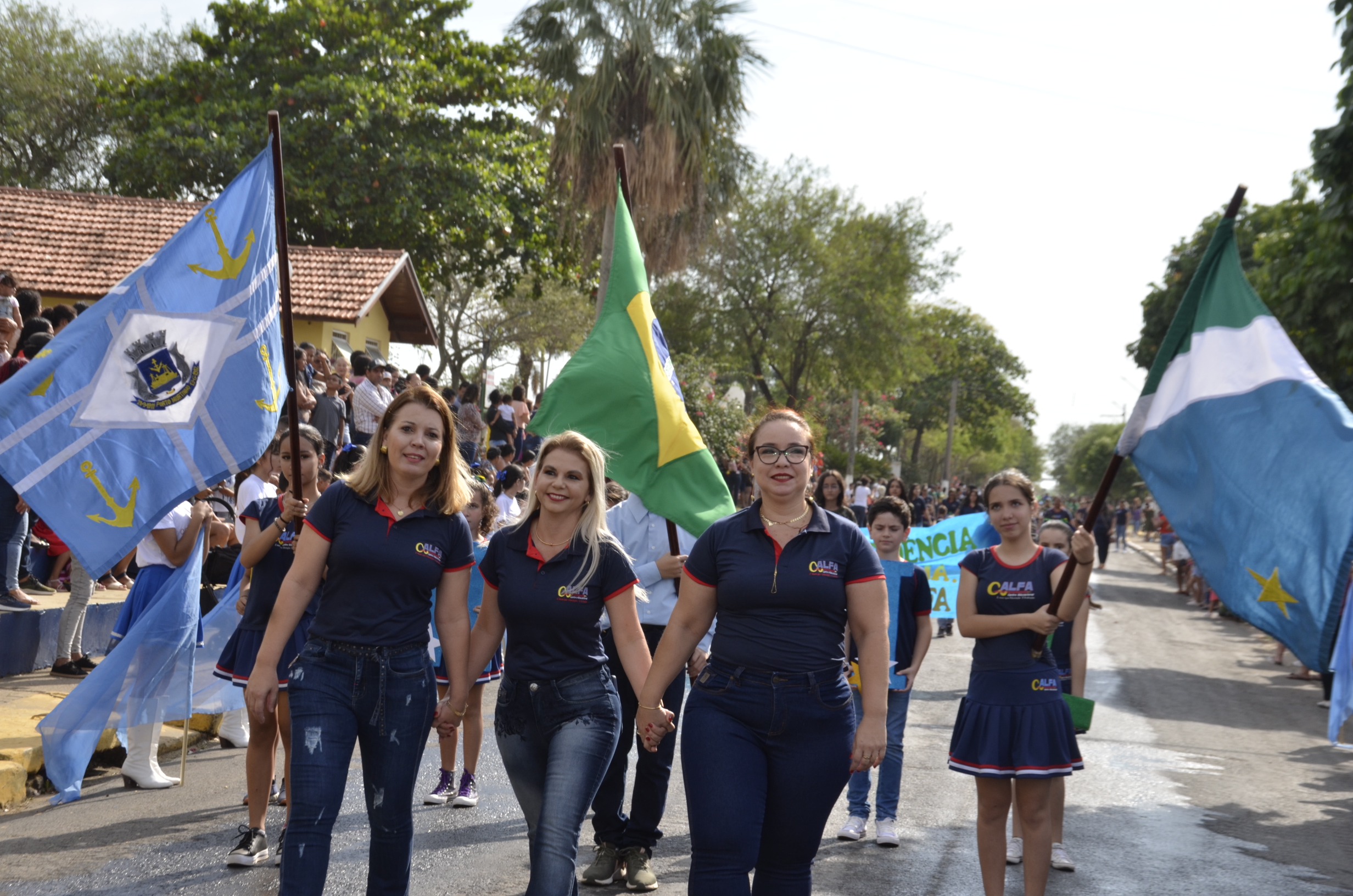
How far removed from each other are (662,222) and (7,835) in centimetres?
1673

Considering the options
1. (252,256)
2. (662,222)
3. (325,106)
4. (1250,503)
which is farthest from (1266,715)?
(325,106)

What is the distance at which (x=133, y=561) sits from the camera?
11.7 metres

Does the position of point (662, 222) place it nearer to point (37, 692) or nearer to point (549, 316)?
point (37, 692)

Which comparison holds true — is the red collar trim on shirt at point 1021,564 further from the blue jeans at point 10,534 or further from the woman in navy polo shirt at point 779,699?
the blue jeans at point 10,534

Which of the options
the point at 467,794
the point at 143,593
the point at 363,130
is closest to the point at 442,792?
the point at 467,794

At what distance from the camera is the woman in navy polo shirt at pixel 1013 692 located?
16.0ft

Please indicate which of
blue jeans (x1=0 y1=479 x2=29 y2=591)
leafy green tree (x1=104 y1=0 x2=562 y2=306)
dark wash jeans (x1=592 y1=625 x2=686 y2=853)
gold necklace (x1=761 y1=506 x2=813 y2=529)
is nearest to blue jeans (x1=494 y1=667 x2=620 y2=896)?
gold necklace (x1=761 y1=506 x2=813 y2=529)

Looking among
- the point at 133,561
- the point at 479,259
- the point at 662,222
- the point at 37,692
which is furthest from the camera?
the point at 479,259

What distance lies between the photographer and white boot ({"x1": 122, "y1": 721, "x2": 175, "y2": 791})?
6.50 metres

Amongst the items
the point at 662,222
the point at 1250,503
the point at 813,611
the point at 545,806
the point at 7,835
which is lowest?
the point at 7,835

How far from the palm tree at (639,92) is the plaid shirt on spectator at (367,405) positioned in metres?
6.29

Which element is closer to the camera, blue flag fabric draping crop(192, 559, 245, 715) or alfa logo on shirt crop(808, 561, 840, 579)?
alfa logo on shirt crop(808, 561, 840, 579)

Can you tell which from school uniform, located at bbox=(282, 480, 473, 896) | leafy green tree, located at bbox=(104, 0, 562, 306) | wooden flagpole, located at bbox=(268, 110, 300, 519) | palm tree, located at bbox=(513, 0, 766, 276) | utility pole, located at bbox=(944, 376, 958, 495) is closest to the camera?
school uniform, located at bbox=(282, 480, 473, 896)

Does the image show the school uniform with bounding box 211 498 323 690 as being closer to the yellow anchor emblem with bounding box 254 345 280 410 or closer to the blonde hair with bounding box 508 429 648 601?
the yellow anchor emblem with bounding box 254 345 280 410
